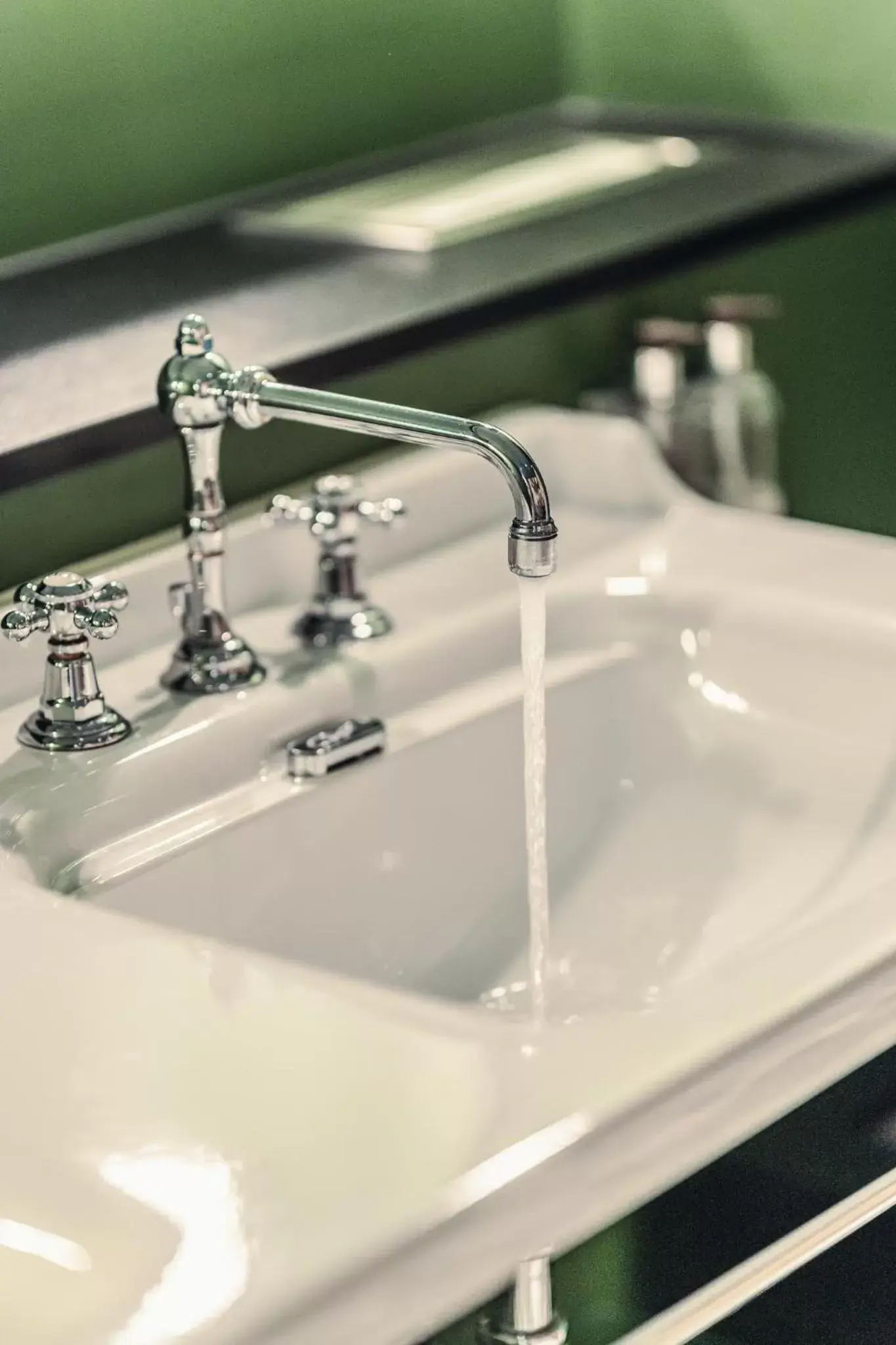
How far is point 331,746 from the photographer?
1033 mm

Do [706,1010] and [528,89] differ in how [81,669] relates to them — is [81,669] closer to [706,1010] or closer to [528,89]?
[706,1010]

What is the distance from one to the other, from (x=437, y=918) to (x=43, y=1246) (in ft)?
1.54

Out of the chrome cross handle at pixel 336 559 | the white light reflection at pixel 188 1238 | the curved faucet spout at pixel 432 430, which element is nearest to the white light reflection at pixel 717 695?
the chrome cross handle at pixel 336 559

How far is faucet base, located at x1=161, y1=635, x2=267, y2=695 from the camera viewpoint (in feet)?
3.43

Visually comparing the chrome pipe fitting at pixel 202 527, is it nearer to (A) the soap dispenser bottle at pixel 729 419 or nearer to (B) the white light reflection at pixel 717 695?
(B) the white light reflection at pixel 717 695

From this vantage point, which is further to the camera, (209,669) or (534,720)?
(209,669)

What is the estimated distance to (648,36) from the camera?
1.58m

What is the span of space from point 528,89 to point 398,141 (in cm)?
14

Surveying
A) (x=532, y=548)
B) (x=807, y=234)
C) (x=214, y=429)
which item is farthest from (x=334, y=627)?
(x=807, y=234)

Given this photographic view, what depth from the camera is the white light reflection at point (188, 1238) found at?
0.58m

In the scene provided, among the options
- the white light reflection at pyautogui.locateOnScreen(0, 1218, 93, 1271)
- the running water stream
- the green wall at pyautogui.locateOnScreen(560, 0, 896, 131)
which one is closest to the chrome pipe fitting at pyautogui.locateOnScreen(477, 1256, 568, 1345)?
the white light reflection at pyautogui.locateOnScreen(0, 1218, 93, 1271)

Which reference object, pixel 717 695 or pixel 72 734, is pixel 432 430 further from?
pixel 717 695

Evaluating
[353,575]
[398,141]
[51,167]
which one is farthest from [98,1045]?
[398,141]

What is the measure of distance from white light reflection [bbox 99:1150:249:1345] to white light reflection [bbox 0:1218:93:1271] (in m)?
0.03
